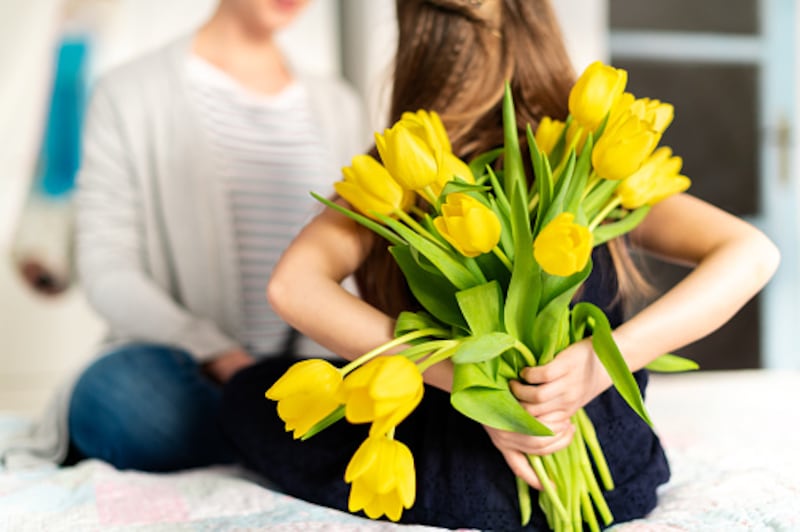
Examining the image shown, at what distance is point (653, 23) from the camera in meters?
3.22

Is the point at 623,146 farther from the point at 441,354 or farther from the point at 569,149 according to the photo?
the point at 441,354

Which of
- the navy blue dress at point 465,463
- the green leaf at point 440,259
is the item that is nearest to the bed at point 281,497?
the navy blue dress at point 465,463

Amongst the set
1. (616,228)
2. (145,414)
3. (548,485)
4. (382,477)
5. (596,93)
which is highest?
(596,93)

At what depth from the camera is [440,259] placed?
0.68 meters

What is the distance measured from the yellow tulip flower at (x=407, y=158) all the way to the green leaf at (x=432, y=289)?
0.22 feet

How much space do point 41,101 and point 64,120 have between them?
81mm

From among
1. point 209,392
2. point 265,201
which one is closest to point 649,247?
point 209,392

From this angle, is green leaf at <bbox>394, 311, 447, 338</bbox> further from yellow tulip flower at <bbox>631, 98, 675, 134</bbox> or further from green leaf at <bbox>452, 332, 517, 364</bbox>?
yellow tulip flower at <bbox>631, 98, 675, 134</bbox>

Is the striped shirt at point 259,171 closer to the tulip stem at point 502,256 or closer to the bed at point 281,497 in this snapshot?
the bed at point 281,497

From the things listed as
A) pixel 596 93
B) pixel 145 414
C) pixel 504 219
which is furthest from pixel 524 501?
pixel 145 414

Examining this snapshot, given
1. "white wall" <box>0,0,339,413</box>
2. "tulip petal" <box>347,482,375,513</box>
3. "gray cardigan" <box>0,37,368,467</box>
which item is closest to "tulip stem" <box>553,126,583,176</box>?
"tulip petal" <box>347,482,375,513</box>

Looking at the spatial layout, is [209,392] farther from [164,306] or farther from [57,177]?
[57,177]

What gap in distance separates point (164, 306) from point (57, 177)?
3.96 feet

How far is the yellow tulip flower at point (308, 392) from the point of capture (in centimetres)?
60
